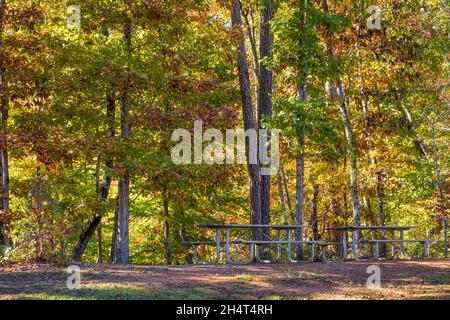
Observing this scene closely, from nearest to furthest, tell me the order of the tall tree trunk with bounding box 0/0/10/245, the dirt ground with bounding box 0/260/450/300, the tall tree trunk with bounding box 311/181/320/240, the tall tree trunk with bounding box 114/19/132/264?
the dirt ground with bounding box 0/260/450/300 → the tall tree trunk with bounding box 0/0/10/245 → the tall tree trunk with bounding box 114/19/132/264 → the tall tree trunk with bounding box 311/181/320/240

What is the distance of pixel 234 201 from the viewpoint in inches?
1010

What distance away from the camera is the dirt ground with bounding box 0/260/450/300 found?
33.1 ft

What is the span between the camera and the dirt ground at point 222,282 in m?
10.1

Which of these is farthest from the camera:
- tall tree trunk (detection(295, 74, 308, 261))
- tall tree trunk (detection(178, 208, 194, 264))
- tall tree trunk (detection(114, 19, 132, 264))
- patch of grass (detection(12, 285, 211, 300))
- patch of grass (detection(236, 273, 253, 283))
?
tall tree trunk (detection(178, 208, 194, 264))

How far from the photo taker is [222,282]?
11.6 m

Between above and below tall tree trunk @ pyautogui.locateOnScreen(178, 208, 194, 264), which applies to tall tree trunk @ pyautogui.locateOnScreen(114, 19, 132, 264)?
above

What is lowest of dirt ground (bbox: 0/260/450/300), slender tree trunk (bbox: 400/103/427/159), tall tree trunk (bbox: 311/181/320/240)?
dirt ground (bbox: 0/260/450/300)

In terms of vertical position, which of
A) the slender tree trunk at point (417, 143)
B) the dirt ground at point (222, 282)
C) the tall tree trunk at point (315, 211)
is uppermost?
the slender tree trunk at point (417, 143)

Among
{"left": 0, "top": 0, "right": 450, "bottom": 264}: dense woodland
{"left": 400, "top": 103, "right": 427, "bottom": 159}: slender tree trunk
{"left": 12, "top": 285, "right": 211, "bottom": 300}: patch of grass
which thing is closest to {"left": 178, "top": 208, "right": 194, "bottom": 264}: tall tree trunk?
{"left": 0, "top": 0, "right": 450, "bottom": 264}: dense woodland

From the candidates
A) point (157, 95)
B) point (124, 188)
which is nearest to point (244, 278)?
point (124, 188)

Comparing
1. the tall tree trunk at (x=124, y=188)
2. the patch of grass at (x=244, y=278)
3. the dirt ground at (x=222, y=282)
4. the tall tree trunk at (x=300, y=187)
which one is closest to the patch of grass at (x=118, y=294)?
the dirt ground at (x=222, y=282)

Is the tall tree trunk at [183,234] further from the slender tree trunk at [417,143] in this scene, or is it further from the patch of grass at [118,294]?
the patch of grass at [118,294]

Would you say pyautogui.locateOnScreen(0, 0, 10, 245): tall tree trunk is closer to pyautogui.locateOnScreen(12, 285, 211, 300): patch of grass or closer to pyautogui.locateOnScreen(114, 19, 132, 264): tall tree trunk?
pyautogui.locateOnScreen(114, 19, 132, 264): tall tree trunk
